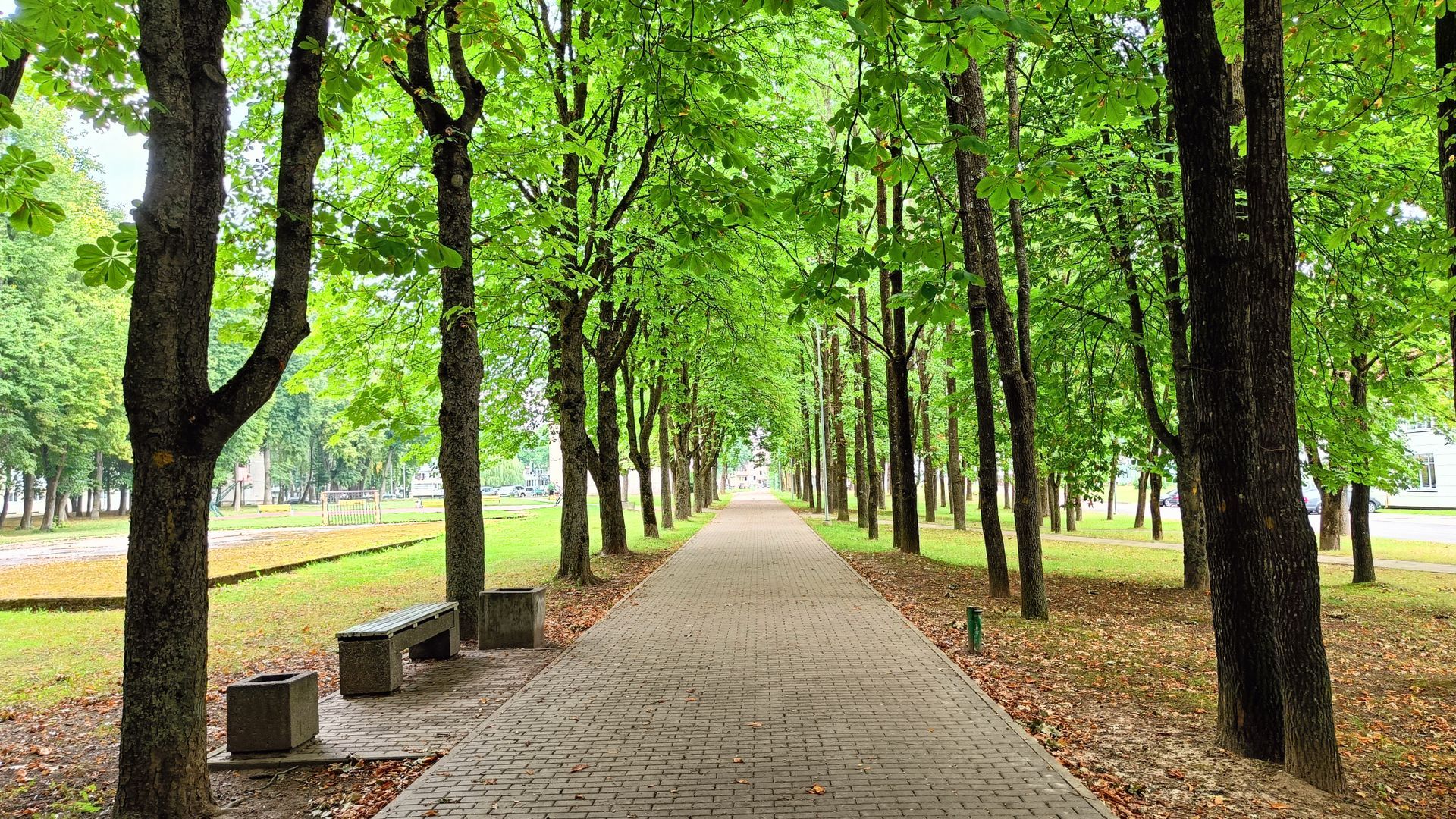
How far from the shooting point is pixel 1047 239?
40.3 feet

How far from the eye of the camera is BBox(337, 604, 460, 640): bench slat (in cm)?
702

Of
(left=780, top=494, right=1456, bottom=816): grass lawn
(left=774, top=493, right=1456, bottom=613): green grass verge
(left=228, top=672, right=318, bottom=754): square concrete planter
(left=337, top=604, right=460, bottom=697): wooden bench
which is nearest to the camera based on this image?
(left=780, top=494, right=1456, bottom=816): grass lawn

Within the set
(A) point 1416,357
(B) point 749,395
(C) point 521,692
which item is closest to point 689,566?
(C) point 521,692

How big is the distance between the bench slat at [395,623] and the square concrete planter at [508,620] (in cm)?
42

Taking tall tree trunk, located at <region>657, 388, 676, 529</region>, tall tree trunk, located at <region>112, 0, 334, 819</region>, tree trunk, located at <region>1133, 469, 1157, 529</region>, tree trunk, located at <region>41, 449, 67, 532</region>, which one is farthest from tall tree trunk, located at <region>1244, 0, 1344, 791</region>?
tree trunk, located at <region>41, 449, 67, 532</region>

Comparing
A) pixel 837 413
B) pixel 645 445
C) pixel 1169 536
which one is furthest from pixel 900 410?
pixel 1169 536

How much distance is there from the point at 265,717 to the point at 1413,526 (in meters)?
37.7

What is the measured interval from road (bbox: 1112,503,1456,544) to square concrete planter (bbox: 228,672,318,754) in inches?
841

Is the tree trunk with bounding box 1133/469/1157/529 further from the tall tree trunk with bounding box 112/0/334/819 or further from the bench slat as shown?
the tall tree trunk with bounding box 112/0/334/819

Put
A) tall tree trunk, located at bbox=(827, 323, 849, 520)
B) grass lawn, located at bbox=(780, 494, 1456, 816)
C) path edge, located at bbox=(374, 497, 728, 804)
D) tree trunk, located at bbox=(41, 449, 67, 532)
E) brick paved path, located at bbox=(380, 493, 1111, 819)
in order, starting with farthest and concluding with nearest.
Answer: tree trunk, located at bbox=(41, 449, 67, 532), tall tree trunk, located at bbox=(827, 323, 849, 520), grass lawn, located at bbox=(780, 494, 1456, 816), path edge, located at bbox=(374, 497, 728, 804), brick paved path, located at bbox=(380, 493, 1111, 819)

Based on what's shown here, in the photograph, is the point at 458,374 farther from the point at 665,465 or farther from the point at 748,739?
the point at 665,465

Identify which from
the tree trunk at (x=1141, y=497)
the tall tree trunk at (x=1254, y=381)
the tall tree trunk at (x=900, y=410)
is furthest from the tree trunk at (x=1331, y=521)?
the tall tree trunk at (x=1254, y=381)

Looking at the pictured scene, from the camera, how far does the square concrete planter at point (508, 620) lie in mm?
9039

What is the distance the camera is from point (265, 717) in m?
5.46
